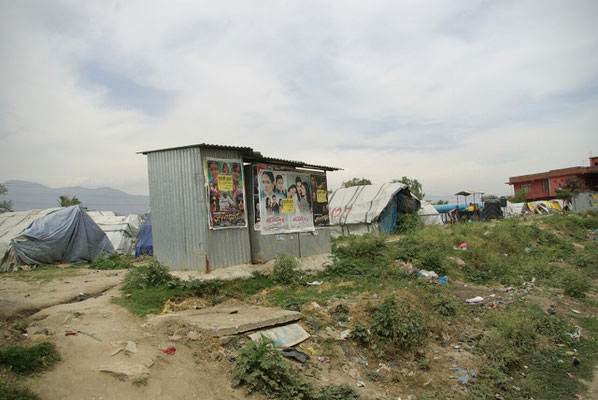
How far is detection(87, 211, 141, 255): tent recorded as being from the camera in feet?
61.3

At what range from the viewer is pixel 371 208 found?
20172 millimetres

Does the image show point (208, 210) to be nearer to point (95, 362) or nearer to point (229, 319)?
point (229, 319)

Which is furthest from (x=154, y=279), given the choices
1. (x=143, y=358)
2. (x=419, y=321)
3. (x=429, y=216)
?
(x=429, y=216)

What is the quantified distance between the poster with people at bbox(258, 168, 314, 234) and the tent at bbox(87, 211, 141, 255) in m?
11.6

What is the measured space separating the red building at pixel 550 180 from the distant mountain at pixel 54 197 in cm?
3833

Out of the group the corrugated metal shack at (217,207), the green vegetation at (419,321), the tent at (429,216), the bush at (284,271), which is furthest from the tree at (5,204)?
the tent at (429,216)

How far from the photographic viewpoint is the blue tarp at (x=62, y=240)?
13.3 meters

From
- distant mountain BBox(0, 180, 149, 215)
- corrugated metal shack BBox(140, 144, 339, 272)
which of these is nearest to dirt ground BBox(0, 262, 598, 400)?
corrugated metal shack BBox(140, 144, 339, 272)

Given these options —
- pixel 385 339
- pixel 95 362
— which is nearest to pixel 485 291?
pixel 385 339

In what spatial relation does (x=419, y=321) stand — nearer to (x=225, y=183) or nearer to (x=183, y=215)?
(x=225, y=183)

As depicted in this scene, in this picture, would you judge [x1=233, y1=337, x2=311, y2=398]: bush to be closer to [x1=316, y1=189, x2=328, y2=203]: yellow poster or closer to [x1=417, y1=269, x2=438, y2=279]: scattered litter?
[x1=417, y1=269, x2=438, y2=279]: scattered litter

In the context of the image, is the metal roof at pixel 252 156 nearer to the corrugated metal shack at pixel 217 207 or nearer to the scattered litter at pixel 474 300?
the corrugated metal shack at pixel 217 207

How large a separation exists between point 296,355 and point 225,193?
14.2ft

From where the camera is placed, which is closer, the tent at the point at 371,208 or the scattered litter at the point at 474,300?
the scattered litter at the point at 474,300
